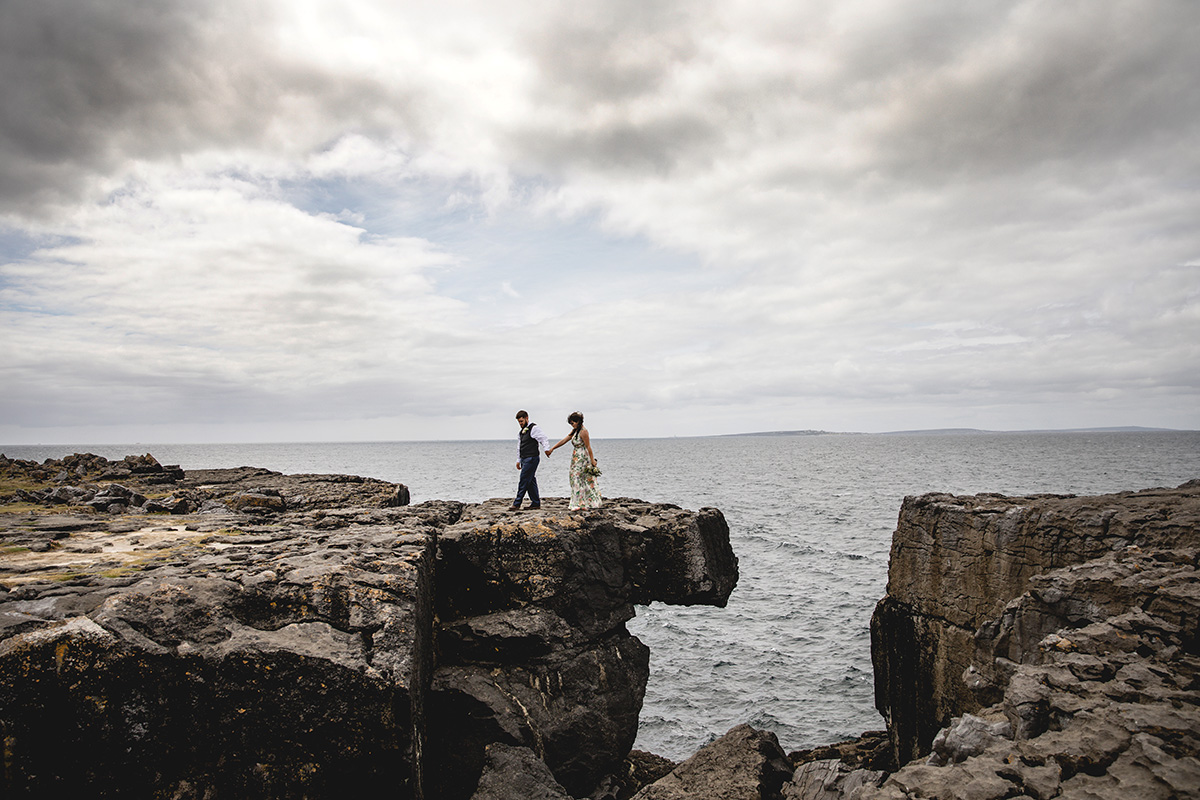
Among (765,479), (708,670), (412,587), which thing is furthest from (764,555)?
(765,479)

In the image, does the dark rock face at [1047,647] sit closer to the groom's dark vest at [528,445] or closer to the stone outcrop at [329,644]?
the stone outcrop at [329,644]

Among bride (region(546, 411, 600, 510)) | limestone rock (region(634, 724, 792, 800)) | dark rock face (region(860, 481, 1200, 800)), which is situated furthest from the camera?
bride (region(546, 411, 600, 510))

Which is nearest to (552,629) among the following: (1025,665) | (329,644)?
(329,644)

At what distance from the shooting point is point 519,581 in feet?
41.9

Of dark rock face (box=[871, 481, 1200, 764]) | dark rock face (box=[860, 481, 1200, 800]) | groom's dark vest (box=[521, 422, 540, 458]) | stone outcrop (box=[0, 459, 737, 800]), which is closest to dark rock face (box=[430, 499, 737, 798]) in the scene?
stone outcrop (box=[0, 459, 737, 800])

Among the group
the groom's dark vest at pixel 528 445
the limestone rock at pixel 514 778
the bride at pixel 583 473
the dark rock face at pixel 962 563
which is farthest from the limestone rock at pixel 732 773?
the groom's dark vest at pixel 528 445

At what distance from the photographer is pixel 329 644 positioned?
841cm

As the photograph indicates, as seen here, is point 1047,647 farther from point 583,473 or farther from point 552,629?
point 583,473

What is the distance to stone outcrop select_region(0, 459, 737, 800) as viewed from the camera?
23.8 ft

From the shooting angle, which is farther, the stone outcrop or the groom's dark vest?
the groom's dark vest

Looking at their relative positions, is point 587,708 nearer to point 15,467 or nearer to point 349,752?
point 349,752

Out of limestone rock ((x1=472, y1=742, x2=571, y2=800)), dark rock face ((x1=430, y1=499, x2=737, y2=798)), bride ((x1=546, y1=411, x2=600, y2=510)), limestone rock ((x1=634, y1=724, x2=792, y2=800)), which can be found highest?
bride ((x1=546, y1=411, x2=600, y2=510))

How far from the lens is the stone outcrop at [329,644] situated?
7250 millimetres

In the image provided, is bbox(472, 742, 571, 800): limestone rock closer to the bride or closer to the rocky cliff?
the rocky cliff
